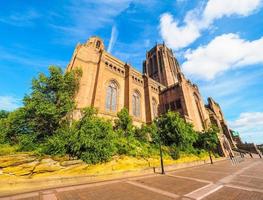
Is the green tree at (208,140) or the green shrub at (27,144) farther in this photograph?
the green tree at (208,140)

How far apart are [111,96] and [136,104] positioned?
6590mm

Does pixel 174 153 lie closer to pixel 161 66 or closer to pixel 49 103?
pixel 49 103

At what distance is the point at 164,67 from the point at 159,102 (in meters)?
17.3

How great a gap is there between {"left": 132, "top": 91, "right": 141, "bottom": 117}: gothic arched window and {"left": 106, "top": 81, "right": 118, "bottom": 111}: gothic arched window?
4871 millimetres

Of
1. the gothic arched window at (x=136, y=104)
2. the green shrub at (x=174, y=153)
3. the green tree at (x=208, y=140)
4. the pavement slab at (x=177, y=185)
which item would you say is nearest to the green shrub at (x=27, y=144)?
the pavement slab at (x=177, y=185)

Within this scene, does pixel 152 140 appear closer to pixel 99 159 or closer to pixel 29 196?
pixel 99 159

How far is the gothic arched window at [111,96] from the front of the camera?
2368 cm

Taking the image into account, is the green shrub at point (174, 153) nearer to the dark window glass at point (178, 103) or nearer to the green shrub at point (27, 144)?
the dark window glass at point (178, 103)

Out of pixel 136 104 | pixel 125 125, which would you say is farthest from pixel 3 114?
pixel 136 104

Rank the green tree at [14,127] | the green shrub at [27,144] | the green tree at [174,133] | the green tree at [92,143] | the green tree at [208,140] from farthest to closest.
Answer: the green tree at [208,140] → the green tree at [174,133] → the green tree at [14,127] → the green shrub at [27,144] → the green tree at [92,143]

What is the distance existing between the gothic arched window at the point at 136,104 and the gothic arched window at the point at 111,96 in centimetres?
487

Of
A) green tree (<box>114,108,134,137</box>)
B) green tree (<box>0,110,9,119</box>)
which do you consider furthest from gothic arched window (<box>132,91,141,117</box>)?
green tree (<box>0,110,9,119</box>)

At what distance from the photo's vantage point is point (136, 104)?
28547 mm

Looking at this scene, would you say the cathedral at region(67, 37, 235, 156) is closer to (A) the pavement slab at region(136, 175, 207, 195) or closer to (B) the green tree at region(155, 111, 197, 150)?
(B) the green tree at region(155, 111, 197, 150)
